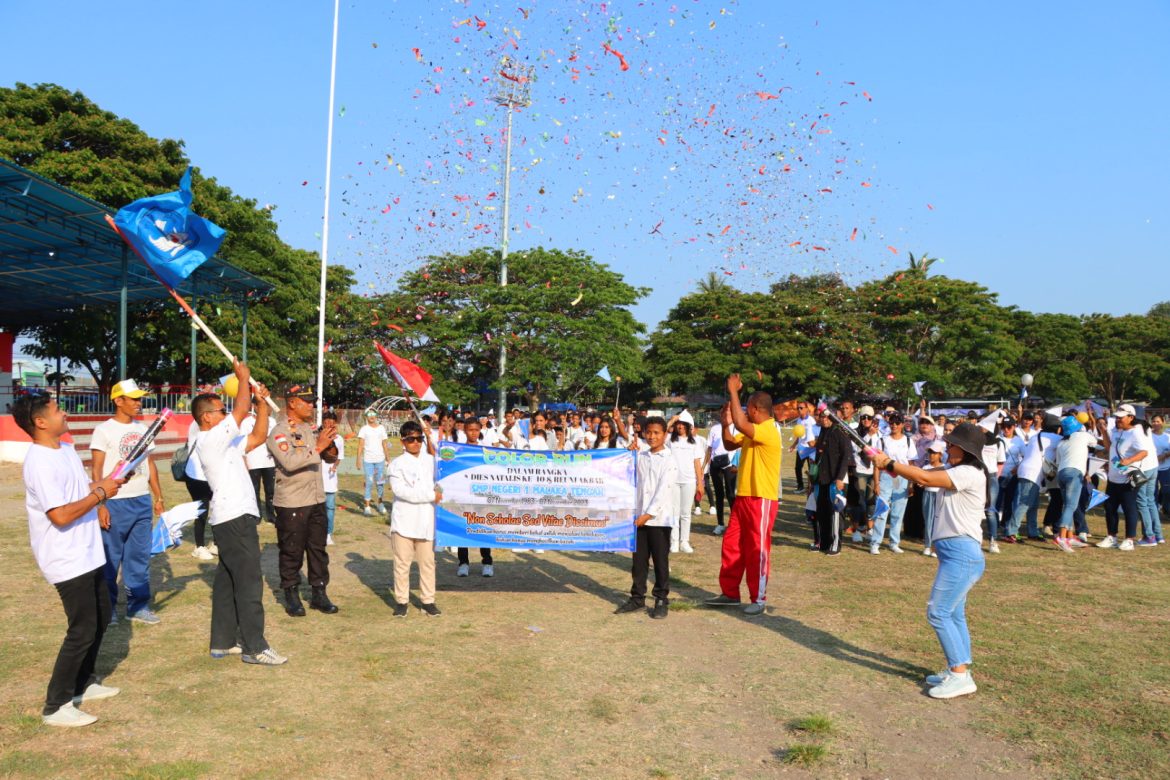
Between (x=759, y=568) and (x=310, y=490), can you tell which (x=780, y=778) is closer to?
(x=759, y=568)

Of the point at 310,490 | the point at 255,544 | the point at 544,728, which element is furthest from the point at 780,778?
the point at 310,490

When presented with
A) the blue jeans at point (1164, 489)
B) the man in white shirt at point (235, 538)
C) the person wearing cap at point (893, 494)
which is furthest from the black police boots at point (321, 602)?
the blue jeans at point (1164, 489)

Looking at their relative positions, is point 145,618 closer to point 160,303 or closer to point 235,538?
point 235,538

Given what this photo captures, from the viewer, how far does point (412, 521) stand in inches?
286

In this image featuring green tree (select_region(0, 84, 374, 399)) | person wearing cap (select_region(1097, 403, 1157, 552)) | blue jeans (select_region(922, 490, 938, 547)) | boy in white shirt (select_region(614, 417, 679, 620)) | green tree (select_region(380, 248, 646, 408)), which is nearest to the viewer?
boy in white shirt (select_region(614, 417, 679, 620))

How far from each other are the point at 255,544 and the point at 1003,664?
552 cm

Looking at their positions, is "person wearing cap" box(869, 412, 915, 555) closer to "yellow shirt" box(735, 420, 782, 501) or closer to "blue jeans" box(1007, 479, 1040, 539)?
"blue jeans" box(1007, 479, 1040, 539)

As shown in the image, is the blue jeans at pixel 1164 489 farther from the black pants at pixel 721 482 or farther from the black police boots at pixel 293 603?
the black police boots at pixel 293 603

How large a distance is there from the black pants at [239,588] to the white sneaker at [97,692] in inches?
32.9

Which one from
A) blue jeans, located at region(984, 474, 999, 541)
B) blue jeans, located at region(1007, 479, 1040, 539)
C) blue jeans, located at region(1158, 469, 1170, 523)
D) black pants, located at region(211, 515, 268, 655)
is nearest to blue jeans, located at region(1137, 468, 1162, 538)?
blue jeans, located at region(1007, 479, 1040, 539)

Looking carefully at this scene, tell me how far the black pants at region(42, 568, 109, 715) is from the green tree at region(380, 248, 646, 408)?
35.6 metres

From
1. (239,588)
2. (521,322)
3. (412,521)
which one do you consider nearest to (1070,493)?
(412,521)

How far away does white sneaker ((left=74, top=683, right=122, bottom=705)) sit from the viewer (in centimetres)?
502

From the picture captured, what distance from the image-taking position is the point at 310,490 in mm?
7133
